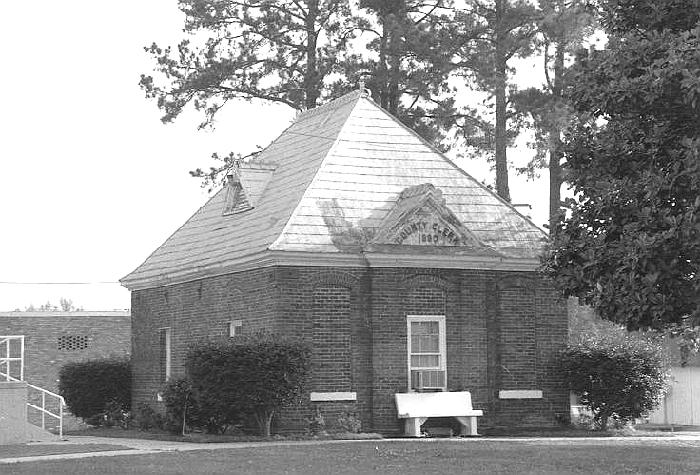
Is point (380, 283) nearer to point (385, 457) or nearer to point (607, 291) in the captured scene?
point (385, 457)

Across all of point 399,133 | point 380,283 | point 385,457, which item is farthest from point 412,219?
point 385,457

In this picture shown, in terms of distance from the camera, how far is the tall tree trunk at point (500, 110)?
154 feet

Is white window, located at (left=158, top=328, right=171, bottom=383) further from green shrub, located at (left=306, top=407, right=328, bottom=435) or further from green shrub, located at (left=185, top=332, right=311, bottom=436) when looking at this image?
green shrub, located at (left=306, top=407, right=328, bottom=435)

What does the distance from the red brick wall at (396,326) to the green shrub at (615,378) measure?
0.59 m

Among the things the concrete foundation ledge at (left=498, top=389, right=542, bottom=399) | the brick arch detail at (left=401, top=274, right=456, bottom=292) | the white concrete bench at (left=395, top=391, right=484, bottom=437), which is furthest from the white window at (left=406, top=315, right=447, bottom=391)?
the concrete foundation ledge at (left=498, top=389, right=542, bottom=399)

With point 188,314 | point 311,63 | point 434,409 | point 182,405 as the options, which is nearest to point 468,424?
point 434,409

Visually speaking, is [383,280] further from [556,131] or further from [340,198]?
[556,131]

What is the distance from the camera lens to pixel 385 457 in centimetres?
2238

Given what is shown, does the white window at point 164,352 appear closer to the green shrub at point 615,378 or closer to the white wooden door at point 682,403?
the green shrub at point 615,378

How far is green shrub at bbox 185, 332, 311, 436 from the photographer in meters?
28.0

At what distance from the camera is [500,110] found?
4756 centimetres

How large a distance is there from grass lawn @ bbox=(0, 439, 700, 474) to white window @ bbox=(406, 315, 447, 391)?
4999mm

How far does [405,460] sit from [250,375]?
22.9ft

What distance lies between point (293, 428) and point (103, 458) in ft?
22.8
